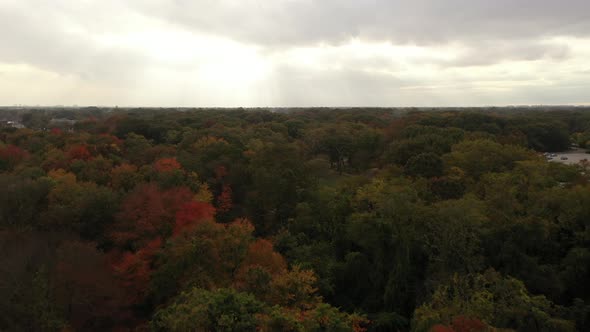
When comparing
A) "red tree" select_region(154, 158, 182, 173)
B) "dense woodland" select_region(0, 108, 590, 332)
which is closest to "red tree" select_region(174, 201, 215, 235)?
"dense woodland" select_region(0, 108, 590, 332)

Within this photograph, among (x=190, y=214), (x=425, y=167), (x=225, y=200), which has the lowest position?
(x=225, y=200)

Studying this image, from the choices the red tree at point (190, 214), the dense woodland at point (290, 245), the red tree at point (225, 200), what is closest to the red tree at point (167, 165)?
the dense woodland at point (290, 245)

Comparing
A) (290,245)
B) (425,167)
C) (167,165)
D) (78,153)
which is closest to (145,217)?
(290,245)

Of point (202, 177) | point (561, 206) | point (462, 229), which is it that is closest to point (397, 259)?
point (462, 229)

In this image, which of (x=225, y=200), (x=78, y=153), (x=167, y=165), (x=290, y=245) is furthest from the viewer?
(x=78, y=153)

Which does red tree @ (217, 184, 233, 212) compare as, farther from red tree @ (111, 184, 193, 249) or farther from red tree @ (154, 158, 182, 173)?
red tree @ (111, 184, 193, 249)

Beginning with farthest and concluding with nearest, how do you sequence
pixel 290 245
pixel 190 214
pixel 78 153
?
pixel 78 153 < pixel 290 245 < pixel 190 214

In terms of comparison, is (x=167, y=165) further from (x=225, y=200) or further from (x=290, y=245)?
(x=290, y=245)

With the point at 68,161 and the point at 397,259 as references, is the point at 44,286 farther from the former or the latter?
the point at 68,161

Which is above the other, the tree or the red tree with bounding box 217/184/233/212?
the tree
